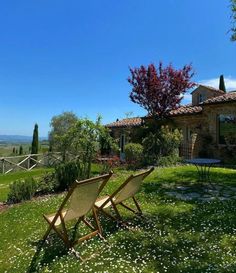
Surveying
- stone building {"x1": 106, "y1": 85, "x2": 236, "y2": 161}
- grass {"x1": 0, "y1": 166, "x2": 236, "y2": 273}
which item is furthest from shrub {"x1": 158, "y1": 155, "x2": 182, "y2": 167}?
grass {"x1": 0, "y1": 166, "x2": 236, "y2": 273}

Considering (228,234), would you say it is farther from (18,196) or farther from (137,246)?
(18,196)

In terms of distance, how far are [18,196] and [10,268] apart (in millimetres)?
4907

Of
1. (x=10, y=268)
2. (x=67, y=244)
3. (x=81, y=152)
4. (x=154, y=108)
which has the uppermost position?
(x=154, y=108)

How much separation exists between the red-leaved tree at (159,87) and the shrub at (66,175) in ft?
35.8

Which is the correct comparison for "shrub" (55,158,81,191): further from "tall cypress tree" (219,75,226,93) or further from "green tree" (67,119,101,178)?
"tall cypress tree" (219,75,226,93)

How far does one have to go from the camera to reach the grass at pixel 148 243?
4246 millimetres

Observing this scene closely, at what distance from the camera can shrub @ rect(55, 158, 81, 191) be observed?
9938 mm

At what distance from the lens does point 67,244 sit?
4.63 m

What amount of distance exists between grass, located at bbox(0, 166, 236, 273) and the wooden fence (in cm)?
1281

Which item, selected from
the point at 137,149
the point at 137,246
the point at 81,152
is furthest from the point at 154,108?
the point at 137,246

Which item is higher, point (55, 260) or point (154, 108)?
point (154, 108)

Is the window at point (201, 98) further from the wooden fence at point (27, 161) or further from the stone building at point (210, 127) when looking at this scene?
the wooden fence at point (27, 161)

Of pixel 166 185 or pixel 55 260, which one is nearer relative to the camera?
pixel 55 260

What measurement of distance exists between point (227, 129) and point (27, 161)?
13.3 meters
